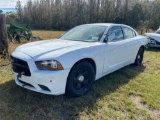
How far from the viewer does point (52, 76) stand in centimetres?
287

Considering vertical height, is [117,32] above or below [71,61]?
above

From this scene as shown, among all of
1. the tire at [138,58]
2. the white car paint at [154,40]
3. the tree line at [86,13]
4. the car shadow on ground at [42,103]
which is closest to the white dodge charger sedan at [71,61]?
the car shadow on ground at [42,103]

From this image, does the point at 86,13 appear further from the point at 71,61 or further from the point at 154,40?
the point at 71,61

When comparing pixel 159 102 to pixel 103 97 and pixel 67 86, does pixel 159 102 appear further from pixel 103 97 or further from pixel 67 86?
pixel 67 86

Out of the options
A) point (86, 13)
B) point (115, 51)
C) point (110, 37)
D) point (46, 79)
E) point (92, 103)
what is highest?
point (86, 13)

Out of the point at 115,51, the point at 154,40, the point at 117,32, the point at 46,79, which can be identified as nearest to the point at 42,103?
the point at 46,79

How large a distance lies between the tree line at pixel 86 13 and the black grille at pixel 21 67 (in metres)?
18.2

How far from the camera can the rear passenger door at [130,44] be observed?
476 cm

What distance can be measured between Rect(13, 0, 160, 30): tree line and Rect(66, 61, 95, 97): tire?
17441 mm

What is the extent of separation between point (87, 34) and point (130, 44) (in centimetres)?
142

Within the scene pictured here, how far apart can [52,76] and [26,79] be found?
53 centimetres

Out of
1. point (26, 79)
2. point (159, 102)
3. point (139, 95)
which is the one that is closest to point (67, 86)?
point (26, 79)

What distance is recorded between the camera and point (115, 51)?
13.6ft

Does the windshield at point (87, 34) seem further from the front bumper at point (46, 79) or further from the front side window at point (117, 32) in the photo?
the front bumper at point (46, 79)
